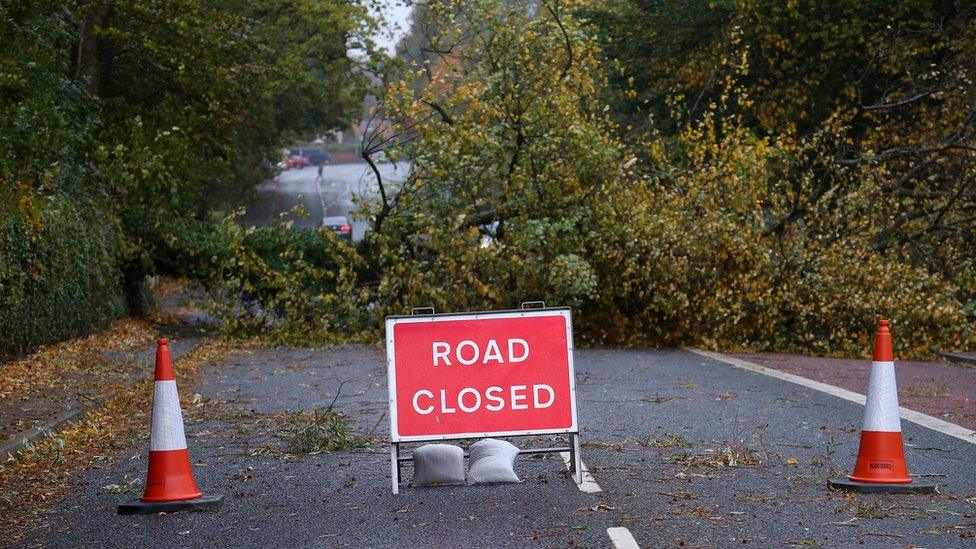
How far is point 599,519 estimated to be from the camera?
680 cm

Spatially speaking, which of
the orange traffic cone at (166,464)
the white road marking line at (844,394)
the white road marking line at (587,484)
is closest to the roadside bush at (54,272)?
the orange traffic cone at (166,464)

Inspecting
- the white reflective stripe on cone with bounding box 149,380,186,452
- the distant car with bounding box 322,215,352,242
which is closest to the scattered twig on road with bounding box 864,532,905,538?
the white reflective stripe on cone with bounding box 149,380,186,452

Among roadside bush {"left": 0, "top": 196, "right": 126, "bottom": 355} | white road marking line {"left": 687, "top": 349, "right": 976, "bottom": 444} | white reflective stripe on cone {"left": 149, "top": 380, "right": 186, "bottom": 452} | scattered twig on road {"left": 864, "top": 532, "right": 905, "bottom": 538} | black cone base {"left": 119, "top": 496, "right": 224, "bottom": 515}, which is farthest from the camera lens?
roadside bush {"left": 0, "top": 196, "right": 126, "bottom": 355}

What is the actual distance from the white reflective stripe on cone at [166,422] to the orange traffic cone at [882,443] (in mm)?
3728

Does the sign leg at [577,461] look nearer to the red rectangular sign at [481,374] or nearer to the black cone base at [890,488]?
the red rectangular sign at [481,374]

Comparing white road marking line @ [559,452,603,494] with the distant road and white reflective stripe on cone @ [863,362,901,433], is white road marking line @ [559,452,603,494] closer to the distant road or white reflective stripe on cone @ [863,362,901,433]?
white reflective stripe on cone @ [863,362,901,433]

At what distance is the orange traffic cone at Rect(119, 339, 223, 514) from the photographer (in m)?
7.32

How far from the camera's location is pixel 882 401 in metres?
7.56

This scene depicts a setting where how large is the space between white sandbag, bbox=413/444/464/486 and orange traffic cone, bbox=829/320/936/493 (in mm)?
2167

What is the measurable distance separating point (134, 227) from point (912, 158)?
14.3 m

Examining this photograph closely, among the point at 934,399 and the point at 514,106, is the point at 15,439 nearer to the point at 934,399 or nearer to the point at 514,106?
the point at 934,399

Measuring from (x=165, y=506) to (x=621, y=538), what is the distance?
8.55ft

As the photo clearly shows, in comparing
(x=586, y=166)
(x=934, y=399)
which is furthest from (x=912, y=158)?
(x=934, y=399)

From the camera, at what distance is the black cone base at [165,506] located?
7301 millimetres
